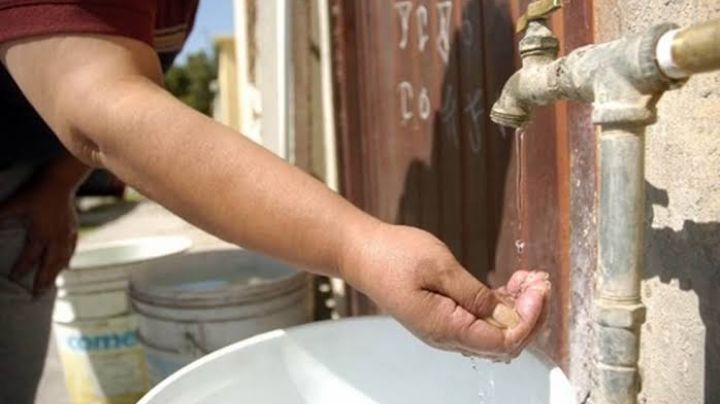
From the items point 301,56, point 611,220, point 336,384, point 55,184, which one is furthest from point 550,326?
point 301,56

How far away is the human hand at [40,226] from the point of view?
1.94 m

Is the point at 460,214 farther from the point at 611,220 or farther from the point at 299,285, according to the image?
the point at 611,220

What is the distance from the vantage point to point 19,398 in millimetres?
1976

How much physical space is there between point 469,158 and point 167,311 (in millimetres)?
848

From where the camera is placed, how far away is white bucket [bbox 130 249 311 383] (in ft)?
6.59

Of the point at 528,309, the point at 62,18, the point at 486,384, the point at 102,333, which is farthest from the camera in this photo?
the point at 102,333

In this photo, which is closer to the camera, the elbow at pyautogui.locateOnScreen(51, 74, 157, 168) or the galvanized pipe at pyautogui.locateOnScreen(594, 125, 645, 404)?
the galvanized pipe at pyautogui.locateOnScreen(594, 125, 645, 404)

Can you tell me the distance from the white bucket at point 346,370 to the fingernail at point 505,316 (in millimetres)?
273

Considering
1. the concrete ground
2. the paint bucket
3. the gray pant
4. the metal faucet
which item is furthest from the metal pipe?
the concrete ground

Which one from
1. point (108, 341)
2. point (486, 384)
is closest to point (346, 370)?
point (486, 384)

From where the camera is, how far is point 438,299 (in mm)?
816

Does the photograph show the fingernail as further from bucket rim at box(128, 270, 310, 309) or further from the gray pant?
the gray pant

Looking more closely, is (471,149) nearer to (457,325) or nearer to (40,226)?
(457,325)

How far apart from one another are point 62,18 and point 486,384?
28.6 inches
